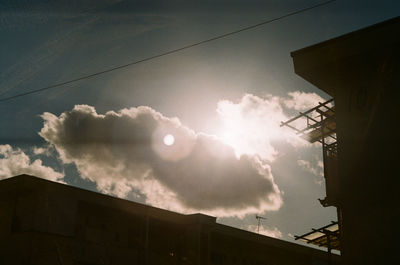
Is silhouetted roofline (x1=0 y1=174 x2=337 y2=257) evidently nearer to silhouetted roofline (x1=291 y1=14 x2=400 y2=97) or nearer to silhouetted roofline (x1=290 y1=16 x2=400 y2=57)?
silhouetted roofline (x1=291 y1=14 x2=400 y2=97)

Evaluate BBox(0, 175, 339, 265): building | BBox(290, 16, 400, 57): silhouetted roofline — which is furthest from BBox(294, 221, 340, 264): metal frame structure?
BBox(290, 16, 400, 57): silhouetted roofline

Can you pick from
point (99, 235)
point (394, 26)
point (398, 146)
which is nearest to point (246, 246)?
point (99, 235)

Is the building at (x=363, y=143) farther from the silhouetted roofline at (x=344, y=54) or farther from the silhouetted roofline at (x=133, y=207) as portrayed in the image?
the silhouetted roofline at (x=133, y=207)

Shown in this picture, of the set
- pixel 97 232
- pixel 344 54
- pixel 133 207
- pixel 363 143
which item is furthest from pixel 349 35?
pixel 97 232

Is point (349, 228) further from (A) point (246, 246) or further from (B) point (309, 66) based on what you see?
(A) point (246, 246)

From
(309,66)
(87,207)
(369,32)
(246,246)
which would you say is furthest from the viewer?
(246,246)

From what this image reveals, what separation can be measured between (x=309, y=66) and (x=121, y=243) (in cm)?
1081

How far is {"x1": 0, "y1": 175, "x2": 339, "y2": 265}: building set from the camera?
16.7 metres

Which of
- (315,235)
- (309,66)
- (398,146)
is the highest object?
(309,66)

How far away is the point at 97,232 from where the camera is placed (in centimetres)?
1895

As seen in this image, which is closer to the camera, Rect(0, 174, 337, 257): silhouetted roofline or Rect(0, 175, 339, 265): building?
Rect(0, 175, 339, 265): building

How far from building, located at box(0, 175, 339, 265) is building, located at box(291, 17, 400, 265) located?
14.0 ft

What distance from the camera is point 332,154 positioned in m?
16.5

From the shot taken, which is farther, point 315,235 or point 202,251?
point 202,251
